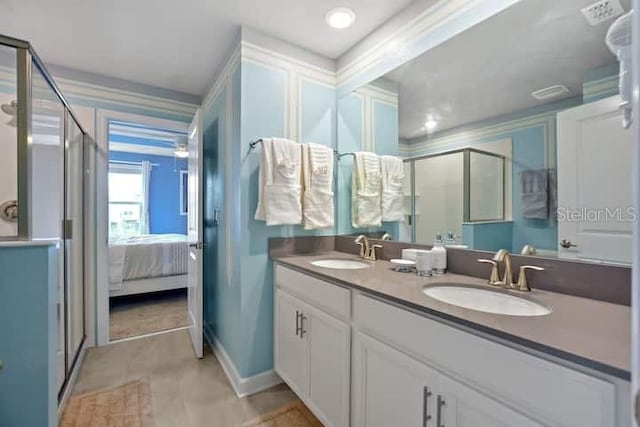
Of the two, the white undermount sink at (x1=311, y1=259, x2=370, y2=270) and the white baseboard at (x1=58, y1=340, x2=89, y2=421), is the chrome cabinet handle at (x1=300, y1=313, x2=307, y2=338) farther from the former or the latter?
the white baseboard at (x1=58, y1=340, x2=89, y2=421)

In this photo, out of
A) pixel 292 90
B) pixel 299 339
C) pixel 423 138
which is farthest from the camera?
pixel 292 90

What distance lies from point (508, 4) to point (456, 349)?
1.43 m

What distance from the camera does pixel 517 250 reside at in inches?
49.2

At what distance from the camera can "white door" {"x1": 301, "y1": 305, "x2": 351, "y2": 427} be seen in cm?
129

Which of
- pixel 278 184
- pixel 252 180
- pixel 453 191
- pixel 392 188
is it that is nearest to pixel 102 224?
pixel 252 180

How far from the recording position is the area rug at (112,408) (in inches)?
62.9

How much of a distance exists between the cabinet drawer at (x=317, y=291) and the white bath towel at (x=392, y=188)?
2.46 feet

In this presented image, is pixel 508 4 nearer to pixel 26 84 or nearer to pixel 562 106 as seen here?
pixel 562 106

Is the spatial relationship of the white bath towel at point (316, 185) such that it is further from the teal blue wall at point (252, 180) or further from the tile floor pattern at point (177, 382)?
the tile floor pattern at point (177, 382)

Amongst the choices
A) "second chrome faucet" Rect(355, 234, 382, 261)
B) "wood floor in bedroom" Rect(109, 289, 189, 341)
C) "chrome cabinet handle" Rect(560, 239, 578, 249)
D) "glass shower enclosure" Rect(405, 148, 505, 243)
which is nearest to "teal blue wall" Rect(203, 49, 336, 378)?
"second chrome faucet" Rect(355, 234, 382, 261)

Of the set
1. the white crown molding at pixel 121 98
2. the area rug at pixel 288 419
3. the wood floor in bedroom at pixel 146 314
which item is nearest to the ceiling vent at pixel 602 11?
the area rug at pixel 288 419

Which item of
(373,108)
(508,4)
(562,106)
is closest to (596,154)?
(562,106)

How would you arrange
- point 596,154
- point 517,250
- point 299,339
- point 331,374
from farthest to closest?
point 299,339
point 331,374
point 517,250
point 596,154

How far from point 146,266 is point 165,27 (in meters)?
2.72
